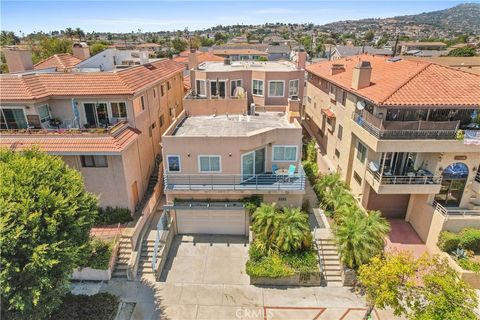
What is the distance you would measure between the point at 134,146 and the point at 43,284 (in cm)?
1183

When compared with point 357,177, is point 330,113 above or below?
above

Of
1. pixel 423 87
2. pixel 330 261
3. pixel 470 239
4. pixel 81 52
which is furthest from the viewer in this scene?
pixel 81 52

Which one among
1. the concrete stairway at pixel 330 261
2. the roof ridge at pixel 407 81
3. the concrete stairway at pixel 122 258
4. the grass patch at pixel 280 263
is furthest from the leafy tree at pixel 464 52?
the concrete stairway at pixel 122 258

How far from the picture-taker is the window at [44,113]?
854 inches

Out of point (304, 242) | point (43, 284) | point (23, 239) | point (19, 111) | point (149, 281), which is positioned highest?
point (19, 111)

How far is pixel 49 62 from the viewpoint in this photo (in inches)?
1232

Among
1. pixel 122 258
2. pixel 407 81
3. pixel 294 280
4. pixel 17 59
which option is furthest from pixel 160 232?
pixel 17 59

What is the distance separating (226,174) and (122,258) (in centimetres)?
891

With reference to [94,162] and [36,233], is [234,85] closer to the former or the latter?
[94,162]

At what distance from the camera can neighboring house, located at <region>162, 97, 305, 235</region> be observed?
66.7 ft

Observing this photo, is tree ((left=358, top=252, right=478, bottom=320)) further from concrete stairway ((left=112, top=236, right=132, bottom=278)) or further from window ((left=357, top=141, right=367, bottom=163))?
concrete stairway ((left=112, top=236, right=132, bottom=278))

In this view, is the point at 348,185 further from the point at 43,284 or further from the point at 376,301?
the point at 43,284

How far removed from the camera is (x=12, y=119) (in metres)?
21.6

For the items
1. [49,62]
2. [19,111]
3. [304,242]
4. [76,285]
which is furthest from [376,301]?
[49,62]
